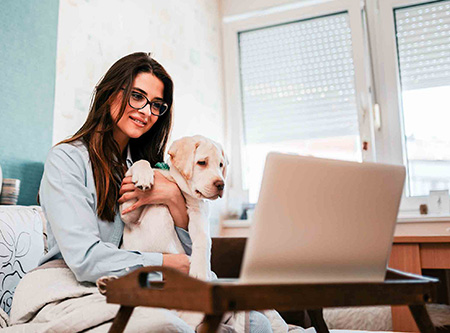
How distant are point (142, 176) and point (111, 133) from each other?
0.26 m

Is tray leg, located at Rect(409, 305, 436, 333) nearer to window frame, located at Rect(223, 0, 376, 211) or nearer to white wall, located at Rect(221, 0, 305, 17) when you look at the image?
window frame, located at Rect(223, 0, 376, 211)

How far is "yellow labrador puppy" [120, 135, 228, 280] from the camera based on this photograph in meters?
1.24

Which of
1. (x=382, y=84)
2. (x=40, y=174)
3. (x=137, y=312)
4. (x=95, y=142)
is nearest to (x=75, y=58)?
(x=40, y=174)

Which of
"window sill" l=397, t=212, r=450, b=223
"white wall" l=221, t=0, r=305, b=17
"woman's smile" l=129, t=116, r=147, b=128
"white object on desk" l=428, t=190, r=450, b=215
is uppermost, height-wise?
"white wall" l=221, t=0, r=305, b=17

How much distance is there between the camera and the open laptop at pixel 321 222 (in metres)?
0.67

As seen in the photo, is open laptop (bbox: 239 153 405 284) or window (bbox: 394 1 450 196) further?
window (bbox: 394 1 450 196)

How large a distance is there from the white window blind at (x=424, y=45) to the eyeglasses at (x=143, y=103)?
2.12 m

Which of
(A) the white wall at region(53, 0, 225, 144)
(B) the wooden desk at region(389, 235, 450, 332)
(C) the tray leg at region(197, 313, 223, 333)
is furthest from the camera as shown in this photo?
(B) the wooden desk at region(389, 235, 450, 332)

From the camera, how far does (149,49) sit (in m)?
2.57

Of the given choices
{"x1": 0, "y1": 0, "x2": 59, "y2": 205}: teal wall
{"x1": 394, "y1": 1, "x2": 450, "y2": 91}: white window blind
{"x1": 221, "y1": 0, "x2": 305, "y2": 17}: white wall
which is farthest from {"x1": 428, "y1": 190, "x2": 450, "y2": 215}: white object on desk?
{"x1": 0, "y1": 0, "x2": 59, "y2": 205}: teal wall

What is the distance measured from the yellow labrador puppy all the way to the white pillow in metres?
0.33

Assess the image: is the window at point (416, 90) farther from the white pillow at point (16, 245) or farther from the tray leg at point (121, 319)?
the tray leg at point (121, 319)

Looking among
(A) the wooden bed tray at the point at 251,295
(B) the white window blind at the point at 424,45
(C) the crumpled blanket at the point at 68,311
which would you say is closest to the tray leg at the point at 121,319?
(A) the wooden bed tray at the point at 251,295

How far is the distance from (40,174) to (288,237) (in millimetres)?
1326
